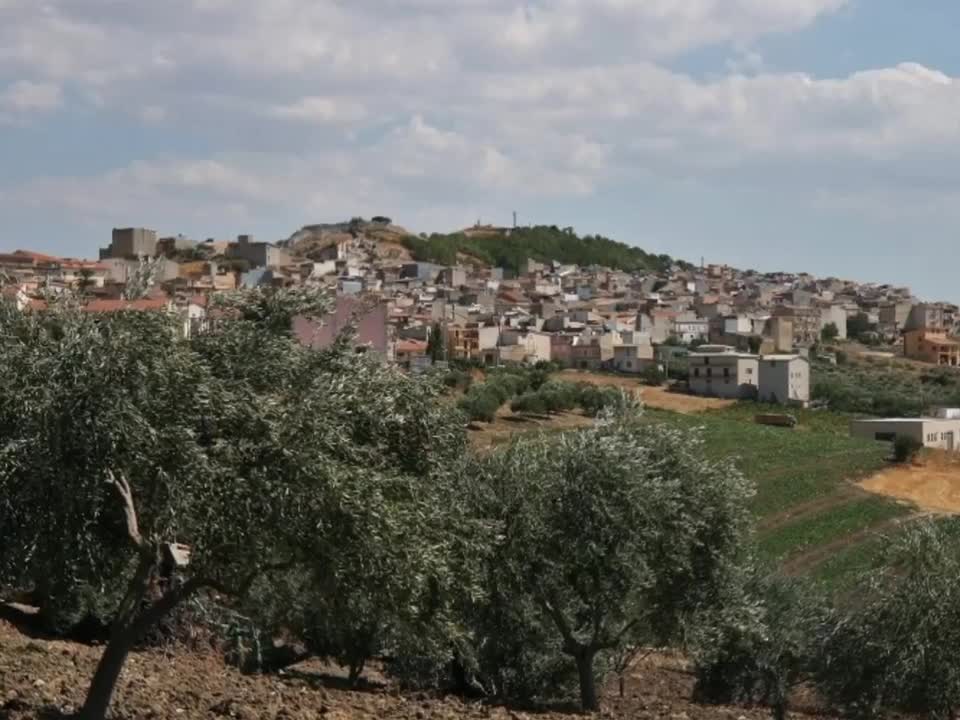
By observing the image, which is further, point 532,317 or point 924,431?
point 532,317

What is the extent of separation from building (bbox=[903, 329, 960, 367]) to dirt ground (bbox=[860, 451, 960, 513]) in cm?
7570

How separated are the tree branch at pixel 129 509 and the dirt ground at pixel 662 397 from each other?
78127mm

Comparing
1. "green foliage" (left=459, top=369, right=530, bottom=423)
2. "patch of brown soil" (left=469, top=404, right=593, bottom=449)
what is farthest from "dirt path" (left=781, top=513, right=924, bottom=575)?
"green foliage" (left=459, top=369, right=530, bottom=423)

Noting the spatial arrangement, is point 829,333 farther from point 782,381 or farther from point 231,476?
point 231,476

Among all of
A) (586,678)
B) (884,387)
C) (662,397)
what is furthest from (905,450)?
(586,678)

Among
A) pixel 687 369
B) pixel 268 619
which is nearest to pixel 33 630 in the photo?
pixel 268 619

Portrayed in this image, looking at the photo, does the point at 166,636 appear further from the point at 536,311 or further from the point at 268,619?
the point at 536,311

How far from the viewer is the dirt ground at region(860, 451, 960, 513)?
202 feet

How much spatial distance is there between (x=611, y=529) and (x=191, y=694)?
21.8 feet

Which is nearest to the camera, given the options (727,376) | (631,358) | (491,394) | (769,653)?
(769,653)

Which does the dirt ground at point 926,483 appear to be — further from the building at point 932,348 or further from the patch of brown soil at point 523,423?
the building at point 932,348

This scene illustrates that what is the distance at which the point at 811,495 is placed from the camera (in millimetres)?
62344

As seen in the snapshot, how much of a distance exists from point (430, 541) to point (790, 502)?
1940 inches

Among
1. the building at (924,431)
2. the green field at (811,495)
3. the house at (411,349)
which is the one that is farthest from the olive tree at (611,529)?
the house at (411,349)
